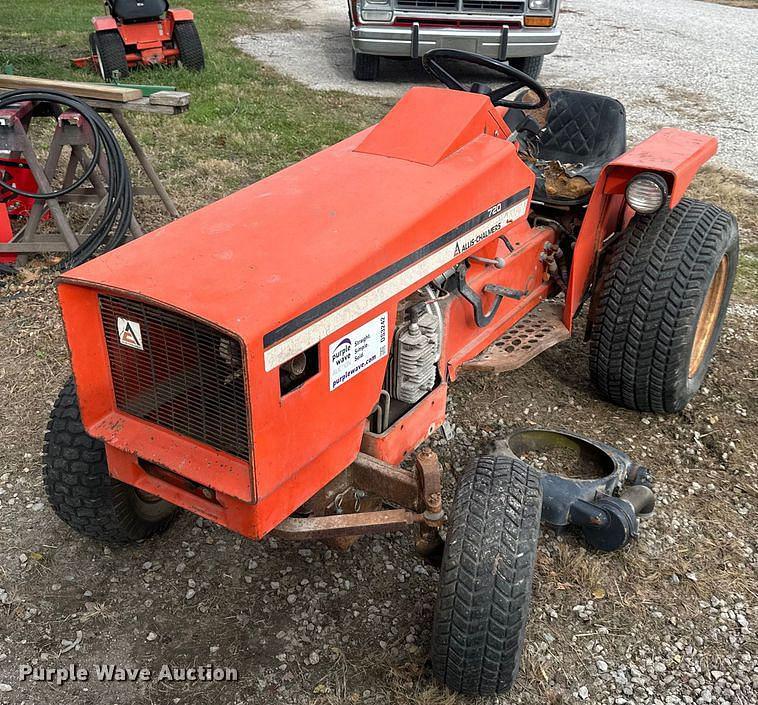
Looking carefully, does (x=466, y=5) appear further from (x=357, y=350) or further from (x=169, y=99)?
(x=357, y=350)

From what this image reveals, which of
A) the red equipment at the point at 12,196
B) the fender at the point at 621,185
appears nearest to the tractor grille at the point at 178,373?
the fender at the point at 621,185

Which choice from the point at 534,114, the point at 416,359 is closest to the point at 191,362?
the point at 416,359

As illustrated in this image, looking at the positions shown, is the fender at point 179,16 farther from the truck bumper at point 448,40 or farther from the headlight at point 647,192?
the headlight at point 647,192

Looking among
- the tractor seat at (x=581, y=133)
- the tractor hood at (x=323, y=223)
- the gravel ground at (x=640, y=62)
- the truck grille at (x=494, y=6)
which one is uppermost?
the tractor hood at (x=323, y=223)

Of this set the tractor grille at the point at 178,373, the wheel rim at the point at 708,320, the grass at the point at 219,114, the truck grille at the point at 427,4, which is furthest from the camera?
the truck grille at the point at 427,4

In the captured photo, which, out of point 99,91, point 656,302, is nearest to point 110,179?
point 99,91

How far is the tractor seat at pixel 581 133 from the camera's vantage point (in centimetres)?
369

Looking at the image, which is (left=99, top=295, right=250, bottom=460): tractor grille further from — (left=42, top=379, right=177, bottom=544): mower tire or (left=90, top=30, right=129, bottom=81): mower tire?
(left=90, top=30, right=129, bottom=81): mower tire

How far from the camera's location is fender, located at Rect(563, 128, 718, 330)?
3.07 metres

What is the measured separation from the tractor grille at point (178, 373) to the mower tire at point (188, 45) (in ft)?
24.7

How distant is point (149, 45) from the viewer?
8523mm

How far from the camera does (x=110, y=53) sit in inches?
321

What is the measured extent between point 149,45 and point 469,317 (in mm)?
7031

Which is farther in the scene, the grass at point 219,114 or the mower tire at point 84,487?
the grass at point 219,114
